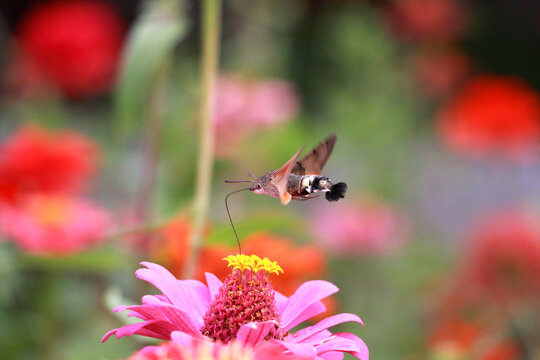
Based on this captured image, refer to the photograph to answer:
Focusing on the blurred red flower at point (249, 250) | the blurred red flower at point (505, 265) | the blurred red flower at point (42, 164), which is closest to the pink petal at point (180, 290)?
the blurred red flower at point (249, 250)

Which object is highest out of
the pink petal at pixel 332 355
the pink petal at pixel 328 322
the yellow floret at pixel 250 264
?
the yellow floret at pixel 250 264

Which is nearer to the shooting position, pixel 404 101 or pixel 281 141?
pixel 281 141

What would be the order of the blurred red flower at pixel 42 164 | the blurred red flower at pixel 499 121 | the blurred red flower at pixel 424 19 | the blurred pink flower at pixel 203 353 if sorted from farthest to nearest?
the blurred red flower at pixel 424 19 < the blurred red flower at pixel 499 121 < the blurred red flower at pixel 42 164 < the blurred pink flower at pixel 203 353

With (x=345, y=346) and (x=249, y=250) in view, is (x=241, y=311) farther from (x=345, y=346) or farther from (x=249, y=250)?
(x=249, y=250)

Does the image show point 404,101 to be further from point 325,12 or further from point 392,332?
point 325,12

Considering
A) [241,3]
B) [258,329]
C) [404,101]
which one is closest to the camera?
[258,329]

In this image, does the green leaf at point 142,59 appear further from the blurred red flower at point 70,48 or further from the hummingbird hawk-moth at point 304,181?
the blurred red flower at point 70,48

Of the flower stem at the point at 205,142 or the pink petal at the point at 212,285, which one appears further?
the flower stem at the point at 205,142

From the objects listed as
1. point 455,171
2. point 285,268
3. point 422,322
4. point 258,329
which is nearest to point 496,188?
point 455,171
